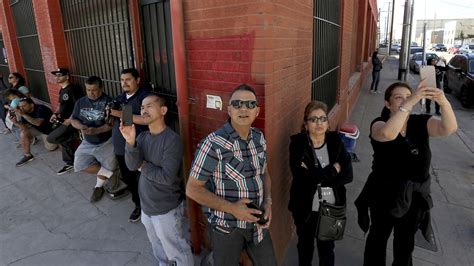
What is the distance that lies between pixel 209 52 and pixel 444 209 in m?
3.69

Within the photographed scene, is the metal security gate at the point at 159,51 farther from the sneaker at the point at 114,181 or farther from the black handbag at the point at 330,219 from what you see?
the black handbag at the point at 330,219

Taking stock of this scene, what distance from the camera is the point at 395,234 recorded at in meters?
2.61

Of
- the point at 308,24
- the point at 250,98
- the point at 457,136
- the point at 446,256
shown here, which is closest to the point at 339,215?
the point at 250,98

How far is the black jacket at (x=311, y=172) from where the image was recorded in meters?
2.42

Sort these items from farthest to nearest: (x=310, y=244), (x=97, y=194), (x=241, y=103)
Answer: (x=97, y=194) < (x=310, y=244) < (x=241, y=103)

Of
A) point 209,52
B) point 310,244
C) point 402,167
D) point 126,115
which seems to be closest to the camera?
A: point 126,115

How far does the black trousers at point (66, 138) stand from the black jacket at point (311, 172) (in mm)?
4095

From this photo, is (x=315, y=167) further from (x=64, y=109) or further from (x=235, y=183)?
(x=64, y=109)

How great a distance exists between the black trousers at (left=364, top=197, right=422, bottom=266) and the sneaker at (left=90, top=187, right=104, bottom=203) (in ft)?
11.3

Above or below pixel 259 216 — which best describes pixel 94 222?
below

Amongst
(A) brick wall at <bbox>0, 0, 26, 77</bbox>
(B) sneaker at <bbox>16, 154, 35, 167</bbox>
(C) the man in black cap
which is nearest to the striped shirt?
(C) the man in black cap

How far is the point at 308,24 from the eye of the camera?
3363 mm

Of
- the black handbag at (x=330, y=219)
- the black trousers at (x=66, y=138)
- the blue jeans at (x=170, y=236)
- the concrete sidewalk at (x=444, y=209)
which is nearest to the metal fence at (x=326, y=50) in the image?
the concrete sidewalk at (x=444, y=209)

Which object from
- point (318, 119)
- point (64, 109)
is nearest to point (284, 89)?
point (318, 119)
